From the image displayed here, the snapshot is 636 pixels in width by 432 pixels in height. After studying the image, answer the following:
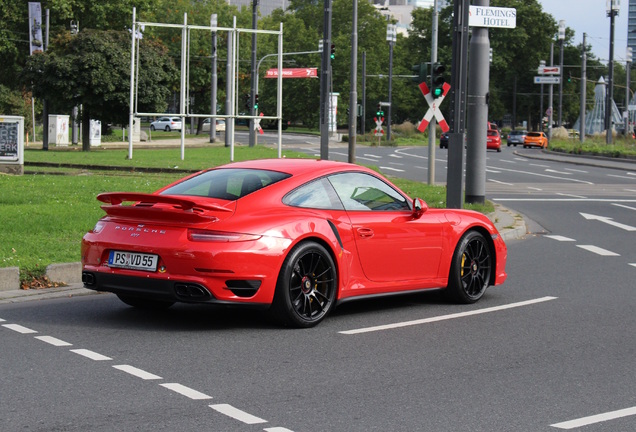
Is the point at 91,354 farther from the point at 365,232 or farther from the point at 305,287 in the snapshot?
the point at 365,232

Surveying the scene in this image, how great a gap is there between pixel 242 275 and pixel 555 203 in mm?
→ 17553

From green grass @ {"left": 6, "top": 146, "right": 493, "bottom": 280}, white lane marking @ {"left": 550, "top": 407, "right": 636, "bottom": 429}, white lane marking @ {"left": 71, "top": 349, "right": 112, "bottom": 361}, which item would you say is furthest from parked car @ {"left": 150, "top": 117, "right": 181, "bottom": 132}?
white lane marking @ {"left": 550, "top": 407, "right": 636, "bottom": 429}

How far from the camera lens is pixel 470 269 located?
1034 centimetres

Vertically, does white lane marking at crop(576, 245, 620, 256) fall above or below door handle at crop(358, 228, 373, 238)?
below

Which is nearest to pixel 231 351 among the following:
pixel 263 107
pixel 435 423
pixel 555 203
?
pixel 435 423

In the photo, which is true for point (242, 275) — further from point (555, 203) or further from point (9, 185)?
point (555, 203)

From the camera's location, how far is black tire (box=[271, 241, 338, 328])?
8383 millimetres

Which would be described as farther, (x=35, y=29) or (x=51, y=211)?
(x=35, y=29)

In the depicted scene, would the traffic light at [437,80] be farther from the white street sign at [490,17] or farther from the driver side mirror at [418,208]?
the driver side mirror at [418,208]

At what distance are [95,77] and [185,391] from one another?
4306cm

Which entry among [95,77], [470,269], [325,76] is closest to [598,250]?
[470,269]

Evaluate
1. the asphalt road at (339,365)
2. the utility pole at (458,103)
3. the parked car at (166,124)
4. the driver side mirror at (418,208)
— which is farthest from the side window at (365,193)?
the parked car at (166,124)

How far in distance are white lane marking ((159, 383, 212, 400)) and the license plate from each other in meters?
1.88

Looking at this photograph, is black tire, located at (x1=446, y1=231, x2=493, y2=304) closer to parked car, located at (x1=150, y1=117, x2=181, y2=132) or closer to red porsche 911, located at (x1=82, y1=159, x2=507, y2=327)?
red porsche 911, located at (x1=82, y1=159, x2=507, y2=327)
